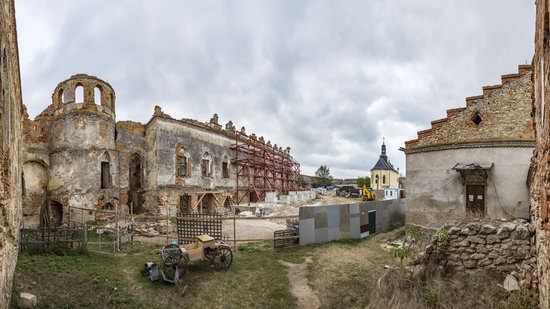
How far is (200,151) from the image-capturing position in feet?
85.2

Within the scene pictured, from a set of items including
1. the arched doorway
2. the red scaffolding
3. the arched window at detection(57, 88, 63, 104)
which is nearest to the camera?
the arched window at detection(57, 88, 63, 104)

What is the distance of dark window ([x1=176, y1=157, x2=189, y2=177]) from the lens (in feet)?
78.7

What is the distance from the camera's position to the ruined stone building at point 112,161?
1891 cm

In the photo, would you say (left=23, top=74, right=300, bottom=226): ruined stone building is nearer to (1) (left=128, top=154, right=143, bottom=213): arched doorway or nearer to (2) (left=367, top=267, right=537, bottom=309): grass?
(1) (left=128, top=154, right=143, bottom=213): arched doorway

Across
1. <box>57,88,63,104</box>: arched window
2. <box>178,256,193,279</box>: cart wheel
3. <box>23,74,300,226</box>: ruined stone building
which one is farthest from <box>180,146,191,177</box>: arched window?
<box>178,256,193,279</box>: cart wheel

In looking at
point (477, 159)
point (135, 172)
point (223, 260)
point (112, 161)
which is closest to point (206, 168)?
point (135, 172)

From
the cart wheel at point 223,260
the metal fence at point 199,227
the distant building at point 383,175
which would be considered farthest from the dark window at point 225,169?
the distant building at point 383,175

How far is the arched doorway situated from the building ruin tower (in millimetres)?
2836

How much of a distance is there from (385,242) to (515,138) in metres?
7.16

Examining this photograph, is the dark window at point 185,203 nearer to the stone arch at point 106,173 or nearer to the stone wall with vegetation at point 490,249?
the stone arch at point 106,173

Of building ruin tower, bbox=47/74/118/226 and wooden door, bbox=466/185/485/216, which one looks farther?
building ruin tower, bbox=47/74/118/226

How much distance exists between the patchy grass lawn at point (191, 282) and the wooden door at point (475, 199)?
535 cm

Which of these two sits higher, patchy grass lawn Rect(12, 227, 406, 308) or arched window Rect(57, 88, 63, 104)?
arched window Rect(57, 88, 63, 104)

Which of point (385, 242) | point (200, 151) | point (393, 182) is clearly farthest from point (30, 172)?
point (393, 182)
